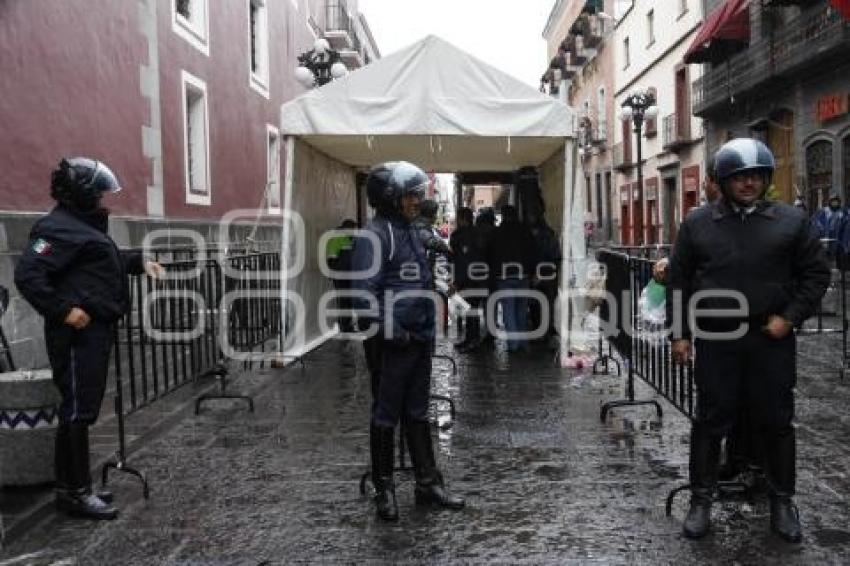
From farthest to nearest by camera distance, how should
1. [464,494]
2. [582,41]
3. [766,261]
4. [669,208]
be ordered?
[582,41] → [669,208] → [464,494] → [766,261]

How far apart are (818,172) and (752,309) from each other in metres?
16.8

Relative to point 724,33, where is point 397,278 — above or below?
below

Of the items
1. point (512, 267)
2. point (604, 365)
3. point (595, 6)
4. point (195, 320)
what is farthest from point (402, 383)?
point (595, 6)

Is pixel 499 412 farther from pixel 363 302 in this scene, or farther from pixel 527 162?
pixel 527 162

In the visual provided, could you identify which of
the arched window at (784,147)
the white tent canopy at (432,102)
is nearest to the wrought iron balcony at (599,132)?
the arched window at (784,147)

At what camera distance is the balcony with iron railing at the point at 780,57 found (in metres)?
17.2

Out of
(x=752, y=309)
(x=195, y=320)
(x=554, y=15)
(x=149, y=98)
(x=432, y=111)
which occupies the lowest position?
(x=195, y=320)

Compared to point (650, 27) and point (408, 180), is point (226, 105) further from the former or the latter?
point (650, 27)

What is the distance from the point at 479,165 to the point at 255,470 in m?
7.87

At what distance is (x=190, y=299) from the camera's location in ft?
25.0

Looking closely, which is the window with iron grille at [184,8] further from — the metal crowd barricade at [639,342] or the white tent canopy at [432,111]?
the metal crowd barricade at [639,342]

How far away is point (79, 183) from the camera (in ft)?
15.2

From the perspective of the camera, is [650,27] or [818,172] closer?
[818,172]

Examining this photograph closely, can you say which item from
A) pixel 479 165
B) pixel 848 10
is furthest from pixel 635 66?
pixel 848 10
